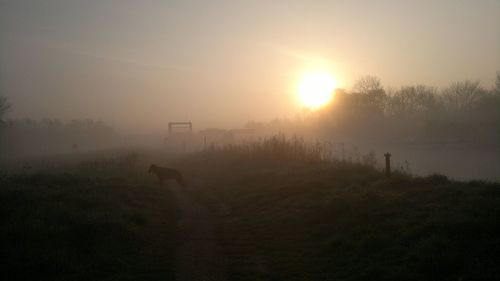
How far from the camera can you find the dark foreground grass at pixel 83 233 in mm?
9875

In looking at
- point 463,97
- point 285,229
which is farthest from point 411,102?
point 285,229

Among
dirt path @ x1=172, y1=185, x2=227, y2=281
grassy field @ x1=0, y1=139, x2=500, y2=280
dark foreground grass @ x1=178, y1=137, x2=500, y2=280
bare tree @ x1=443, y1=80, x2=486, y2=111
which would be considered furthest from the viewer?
bare tree @ x1=443, y1=80, x2=486, y2=111

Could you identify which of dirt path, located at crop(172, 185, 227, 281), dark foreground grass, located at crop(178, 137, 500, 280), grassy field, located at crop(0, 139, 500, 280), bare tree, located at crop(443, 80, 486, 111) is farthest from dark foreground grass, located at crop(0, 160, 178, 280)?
bare tree, located at crop(443, 80, 486, 111)

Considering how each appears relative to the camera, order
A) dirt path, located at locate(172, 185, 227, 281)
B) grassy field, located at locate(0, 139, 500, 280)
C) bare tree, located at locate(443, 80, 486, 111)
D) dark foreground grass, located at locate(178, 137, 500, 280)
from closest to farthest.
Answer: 1. dark foreground grass, located at locate(178, 137, 500, 280)
2. grassy field, located at locate(0, 139, 500, 280)
3. dirt path, located at locate(172, 185, 227, 281)
4. bare tree, located at locate(443, 80, 486, 111)

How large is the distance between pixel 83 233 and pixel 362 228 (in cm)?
712

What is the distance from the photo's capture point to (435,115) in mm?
71000

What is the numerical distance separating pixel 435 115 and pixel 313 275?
67266mm

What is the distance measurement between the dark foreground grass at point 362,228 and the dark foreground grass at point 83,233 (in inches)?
74.4

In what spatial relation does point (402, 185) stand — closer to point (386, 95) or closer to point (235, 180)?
point (235, 180)

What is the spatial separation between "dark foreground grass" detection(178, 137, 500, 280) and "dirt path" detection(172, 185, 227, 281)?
1.19 feet

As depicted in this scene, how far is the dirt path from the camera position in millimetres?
A: 9867

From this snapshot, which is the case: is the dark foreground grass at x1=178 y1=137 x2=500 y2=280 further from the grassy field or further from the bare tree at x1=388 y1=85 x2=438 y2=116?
the bare tree at x1=388 y1=85 x2=438 y2=116

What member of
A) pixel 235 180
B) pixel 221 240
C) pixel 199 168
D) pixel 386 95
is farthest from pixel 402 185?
pixel 386 95

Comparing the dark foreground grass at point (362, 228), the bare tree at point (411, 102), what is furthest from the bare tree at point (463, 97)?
the dark foreground grass at point (362, 228)
